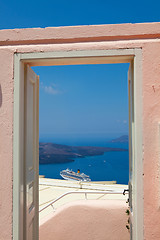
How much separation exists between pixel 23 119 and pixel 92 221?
3056mm

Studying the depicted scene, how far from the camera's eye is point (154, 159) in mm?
2006

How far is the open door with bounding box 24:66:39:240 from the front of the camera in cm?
231

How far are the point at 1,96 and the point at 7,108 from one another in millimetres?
125

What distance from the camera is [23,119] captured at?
2.26 meters

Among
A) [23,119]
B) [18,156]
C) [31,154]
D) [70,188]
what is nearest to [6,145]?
[18,156]

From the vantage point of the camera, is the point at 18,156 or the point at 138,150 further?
the point at 18,156

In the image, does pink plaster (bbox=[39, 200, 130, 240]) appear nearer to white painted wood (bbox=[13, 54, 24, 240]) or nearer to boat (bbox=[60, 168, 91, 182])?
white painted wood (bbox=[13, 54, 24, 240])

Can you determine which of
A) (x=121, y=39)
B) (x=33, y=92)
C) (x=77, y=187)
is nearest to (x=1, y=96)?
(x=33, y=92)

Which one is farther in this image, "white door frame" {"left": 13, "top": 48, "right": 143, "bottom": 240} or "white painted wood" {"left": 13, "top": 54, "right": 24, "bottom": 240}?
"white painted wood" {"left": 13, "top": 54, "right": 24, "bottom": 240}

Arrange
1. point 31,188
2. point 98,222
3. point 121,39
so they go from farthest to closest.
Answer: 1. point 98,222
2. point 31,188
3. point 121,39

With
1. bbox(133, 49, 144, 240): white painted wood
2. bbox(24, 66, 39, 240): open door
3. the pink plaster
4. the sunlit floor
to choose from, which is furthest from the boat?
bbox(133, 49, 144, 240): white painted wood

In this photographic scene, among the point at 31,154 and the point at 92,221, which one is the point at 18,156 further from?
the point at 92,221

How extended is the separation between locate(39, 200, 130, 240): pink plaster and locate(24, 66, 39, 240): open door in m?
1.91

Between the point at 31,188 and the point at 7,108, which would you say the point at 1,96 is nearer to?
the point at 7,108
